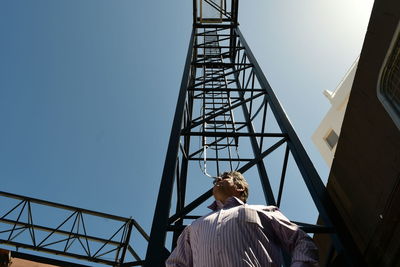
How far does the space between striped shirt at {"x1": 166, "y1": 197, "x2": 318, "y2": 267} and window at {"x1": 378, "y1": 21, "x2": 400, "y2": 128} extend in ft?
6.18

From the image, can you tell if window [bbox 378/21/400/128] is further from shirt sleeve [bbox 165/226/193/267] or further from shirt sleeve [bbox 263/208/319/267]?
shirt sleeve [bbox 165/226/193/267]

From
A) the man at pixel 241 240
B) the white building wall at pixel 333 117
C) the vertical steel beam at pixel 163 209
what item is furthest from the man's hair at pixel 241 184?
the white building wall at pixel 333 117

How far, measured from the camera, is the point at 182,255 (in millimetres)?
1938

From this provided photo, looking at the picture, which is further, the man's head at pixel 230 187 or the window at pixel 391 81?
the window at pixel 391 81

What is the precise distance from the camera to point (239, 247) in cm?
162

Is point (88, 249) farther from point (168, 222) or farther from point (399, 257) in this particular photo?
point (399, 257)

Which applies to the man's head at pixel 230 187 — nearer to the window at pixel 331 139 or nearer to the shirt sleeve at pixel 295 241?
the shirt sleeve at pixel 295 241

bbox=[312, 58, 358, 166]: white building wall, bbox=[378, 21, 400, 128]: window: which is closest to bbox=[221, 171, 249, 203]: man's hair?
bbox=[378, 21, 400, 128]: window

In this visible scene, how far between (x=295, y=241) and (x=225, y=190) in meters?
0.62

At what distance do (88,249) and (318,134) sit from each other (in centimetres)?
1309

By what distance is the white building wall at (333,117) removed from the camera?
14195 millimetres

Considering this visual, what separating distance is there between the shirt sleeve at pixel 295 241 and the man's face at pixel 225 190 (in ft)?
1.08

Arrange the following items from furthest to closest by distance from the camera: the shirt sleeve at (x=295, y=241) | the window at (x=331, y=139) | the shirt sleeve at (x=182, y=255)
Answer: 1. the window at (x=331, y=139)
2. the shirt sleeve at (x=182, y=255)
3. the shirt sleeve at (x=295, y=241)

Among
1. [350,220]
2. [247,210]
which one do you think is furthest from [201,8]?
[247,210]
